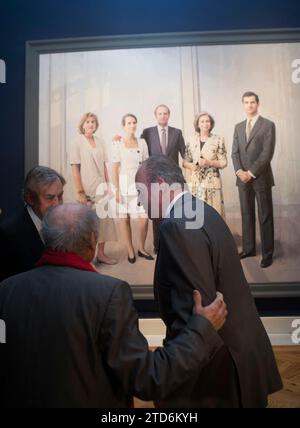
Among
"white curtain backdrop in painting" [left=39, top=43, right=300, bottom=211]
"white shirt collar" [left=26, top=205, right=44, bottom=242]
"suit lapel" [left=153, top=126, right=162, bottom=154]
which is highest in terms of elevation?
"white curtain backdrop in painting" [left=39, top=43, right=300, bottom=211]

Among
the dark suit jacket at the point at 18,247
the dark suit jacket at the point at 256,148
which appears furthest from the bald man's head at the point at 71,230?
the dark suit jacket at the point at 256,148

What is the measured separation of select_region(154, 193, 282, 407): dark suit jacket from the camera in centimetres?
114

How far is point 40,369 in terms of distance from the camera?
90 cm

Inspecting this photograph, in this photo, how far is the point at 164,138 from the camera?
2.93m

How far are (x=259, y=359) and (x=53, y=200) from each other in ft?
4.20

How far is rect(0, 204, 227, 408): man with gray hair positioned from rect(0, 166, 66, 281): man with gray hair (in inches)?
31.1

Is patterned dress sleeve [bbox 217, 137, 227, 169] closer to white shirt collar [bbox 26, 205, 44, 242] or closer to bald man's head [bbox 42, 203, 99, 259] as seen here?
white shirt collar [bbox 26, 205, 44, 242]

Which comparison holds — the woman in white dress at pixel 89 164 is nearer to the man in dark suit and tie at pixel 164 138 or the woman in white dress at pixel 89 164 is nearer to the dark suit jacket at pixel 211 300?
the man in dark suit and tie at pixel 164 138

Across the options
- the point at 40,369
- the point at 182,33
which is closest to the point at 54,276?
the point at 40,369

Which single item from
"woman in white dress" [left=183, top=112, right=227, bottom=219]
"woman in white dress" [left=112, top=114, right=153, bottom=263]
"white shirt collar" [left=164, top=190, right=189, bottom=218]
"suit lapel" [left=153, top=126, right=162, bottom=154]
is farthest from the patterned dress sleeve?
"white shirt collar" [left=164, top=190, right=189, bottom=218]

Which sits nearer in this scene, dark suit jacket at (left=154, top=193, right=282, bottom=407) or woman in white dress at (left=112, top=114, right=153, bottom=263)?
dark suit jacket at (left=154, top=193, right=282, bottom=407)

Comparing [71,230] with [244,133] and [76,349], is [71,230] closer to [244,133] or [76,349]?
[76,349]

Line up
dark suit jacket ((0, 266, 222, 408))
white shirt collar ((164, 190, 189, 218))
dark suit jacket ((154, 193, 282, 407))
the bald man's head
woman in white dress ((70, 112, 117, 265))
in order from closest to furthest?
dark suit jacket ((0, 266, 222, 408)) → the bald man's head → dark suit jacket ((154, 193, 282, 407)) → white shirt collar ((164, 190, 189, 218)) → woman in white dress ((70, 112, 117, 265))

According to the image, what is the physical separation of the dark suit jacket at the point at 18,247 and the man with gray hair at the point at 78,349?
2.59 feet
